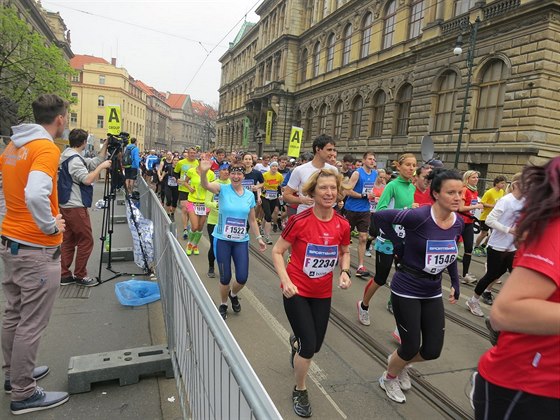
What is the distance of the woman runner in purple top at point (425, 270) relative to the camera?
126 inches

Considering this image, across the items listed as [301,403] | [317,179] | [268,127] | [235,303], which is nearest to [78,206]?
[235,303]

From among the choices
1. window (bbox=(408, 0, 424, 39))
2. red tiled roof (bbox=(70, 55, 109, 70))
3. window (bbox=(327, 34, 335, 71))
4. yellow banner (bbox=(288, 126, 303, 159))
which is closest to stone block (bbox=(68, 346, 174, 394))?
yellow banner (bbox=(288, 126, 303, 159))

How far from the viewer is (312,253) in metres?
3.18

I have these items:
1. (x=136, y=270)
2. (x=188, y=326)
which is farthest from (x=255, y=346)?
(x=136, y=270)

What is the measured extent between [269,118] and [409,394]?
41.4 metres

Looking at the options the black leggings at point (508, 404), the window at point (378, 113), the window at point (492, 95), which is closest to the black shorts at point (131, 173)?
the black leggings at point (508, 404)

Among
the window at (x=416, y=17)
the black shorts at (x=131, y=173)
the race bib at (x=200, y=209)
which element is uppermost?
the window at (x=416, y=17)

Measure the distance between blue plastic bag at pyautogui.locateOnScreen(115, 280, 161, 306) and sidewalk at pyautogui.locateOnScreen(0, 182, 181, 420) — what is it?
9cm

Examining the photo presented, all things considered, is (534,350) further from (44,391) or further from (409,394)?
(44,391)

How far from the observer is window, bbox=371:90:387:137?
27.8 m

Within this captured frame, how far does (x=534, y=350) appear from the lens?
1.44m

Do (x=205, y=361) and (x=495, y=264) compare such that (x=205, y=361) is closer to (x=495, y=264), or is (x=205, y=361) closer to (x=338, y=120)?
(x=495, y=264)

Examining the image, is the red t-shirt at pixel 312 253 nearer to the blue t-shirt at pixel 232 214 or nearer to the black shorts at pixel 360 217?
the blue t-shirt at pixel 232 214

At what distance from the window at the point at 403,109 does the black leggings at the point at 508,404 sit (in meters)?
Result: 25.4
